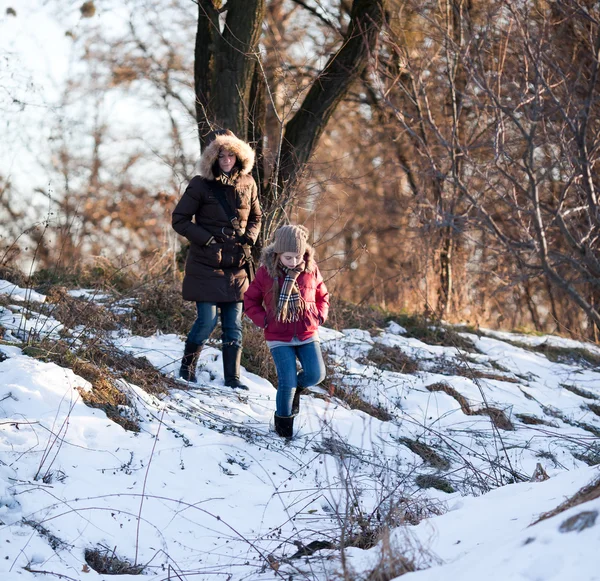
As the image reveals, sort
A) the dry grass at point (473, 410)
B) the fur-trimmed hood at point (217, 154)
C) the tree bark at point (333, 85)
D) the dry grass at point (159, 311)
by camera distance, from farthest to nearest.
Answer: the tree bark at point (333, 85) → the dry grass at point (159, 311) → the dry grass at point (473, 410) → the fur-trimmed hood at point (217, 154)

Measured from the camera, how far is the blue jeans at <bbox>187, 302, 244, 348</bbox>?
224 inches

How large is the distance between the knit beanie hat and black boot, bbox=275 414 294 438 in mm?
1153

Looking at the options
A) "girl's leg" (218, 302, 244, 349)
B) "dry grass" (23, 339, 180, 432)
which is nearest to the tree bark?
"girl's leg" (218, 302, 244, 349)

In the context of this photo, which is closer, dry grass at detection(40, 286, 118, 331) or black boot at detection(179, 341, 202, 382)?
black boot at detection(179, 341, 202, 382)

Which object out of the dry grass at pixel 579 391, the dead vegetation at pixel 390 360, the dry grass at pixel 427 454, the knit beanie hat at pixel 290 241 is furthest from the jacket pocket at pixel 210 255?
the dry grass at pixel 579 391

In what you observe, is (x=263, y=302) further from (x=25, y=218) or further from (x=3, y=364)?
(x=25, y=218)

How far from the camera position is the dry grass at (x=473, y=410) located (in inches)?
241

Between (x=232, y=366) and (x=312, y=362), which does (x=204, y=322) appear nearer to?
(x=232, y=366)

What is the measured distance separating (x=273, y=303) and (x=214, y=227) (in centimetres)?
110

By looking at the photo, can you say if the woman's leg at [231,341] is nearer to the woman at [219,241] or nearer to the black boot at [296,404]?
the woman at [219,241]

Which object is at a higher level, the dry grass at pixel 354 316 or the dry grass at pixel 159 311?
the dry grass at pixel 354 316

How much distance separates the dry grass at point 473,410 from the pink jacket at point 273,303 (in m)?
1.87

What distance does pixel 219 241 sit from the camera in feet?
18.8

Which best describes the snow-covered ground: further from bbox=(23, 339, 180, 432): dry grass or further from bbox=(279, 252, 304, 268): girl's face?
bbox=(279, 252, 304, 268): girl's face
